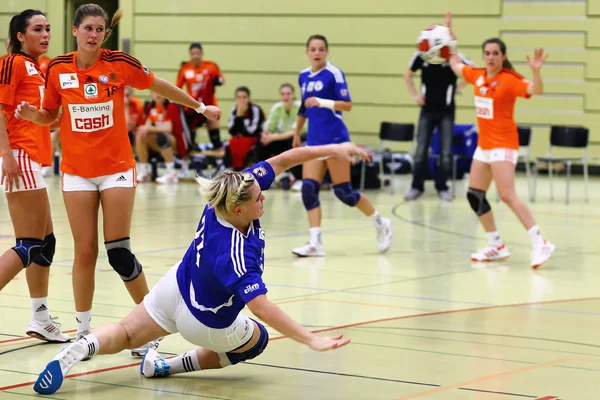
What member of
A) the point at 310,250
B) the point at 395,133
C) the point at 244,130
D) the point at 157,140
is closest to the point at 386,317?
the point at 310,250

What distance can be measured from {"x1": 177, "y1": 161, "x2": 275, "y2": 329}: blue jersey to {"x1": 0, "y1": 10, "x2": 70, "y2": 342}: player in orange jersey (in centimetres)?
133

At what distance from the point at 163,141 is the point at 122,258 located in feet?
37.4

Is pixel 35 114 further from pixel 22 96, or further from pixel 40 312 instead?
pixel 40 312

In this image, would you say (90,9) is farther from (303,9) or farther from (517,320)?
(303,9)

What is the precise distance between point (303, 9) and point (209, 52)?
2186 millimetres

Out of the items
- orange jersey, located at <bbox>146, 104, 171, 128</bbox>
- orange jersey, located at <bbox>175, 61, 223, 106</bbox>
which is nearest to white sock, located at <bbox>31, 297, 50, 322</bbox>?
orange jersey, located at <bbox>146, 104, 171, 128</bbox>

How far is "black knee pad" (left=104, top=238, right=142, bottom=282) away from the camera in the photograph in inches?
205

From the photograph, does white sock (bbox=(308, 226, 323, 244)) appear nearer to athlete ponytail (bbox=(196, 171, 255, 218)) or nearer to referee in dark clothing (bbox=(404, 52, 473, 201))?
athlete ponytail (bbox=(196, 171, 255, 218))

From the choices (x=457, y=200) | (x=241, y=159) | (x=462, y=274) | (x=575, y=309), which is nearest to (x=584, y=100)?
(x=457, y=200)

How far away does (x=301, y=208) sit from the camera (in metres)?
13.1

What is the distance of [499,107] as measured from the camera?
8820mm

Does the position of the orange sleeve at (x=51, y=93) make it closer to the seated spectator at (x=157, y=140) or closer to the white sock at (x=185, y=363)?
the white sock at (x=185, y=363)

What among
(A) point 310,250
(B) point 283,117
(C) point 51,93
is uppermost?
(C) point 51,93

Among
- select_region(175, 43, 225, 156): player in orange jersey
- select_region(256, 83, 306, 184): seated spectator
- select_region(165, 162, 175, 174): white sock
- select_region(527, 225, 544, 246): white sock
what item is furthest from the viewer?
select_region(175, 43, 225, 156): player in orange jersey
